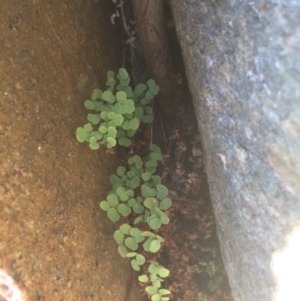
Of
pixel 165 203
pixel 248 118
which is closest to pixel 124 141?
pixel 165 203

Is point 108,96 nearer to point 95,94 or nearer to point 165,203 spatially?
point 95,94

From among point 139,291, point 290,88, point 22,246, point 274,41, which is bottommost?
point 139,291

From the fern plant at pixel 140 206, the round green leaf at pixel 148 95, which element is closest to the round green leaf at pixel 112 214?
the fern plant at pixel 140 206

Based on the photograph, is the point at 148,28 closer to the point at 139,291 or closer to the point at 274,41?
the point at 274,41

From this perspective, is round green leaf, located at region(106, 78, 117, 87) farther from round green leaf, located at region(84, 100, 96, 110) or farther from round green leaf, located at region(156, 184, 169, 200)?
round green leaf, located at region(156, 184, 169, 200)

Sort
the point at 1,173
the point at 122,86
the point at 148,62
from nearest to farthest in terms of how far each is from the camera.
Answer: the point at 1,173
the point at 122,86
the point at 148,62

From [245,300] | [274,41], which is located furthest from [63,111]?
[245,300]
